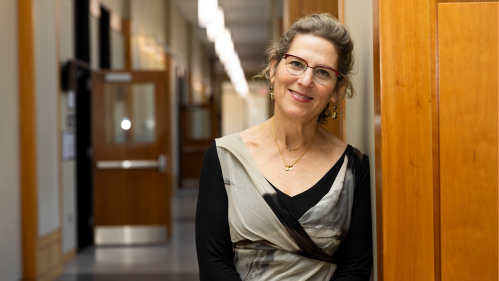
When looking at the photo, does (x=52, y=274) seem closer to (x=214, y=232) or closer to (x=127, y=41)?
(x=214, y=232)

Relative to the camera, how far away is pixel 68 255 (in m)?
5.21

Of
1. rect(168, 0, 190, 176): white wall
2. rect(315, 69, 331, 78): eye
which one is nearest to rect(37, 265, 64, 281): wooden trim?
rect(315, 69, 331, 78): eye

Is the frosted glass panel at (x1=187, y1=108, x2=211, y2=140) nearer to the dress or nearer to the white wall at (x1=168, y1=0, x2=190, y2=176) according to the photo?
the white wall at (x1=168, y1=0, x2=190, y2=176)

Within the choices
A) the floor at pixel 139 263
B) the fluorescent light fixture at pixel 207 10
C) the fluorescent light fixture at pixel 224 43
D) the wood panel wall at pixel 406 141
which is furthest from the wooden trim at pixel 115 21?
the wood panel wall at pixel 406 141

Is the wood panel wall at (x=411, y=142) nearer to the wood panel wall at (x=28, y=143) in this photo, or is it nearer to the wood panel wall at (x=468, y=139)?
the wood panel wall at (x=468, y=139)

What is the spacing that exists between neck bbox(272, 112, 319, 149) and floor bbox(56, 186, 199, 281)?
3164mm

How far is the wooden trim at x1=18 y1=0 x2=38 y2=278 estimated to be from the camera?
4152 mm

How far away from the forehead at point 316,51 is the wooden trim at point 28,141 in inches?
137

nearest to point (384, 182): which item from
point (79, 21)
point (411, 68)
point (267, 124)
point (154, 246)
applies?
point (411, 68)

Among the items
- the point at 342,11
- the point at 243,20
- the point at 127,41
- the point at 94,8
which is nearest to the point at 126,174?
the point at 94,8

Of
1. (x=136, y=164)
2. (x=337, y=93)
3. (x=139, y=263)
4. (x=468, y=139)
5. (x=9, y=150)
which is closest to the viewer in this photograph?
(x=468, y=139)

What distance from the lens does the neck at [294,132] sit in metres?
1.57

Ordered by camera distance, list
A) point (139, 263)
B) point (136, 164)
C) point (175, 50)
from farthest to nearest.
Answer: point (175, 50)
point (136, 164)
point (139, 263)

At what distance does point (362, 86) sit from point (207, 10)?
7.45 metres
